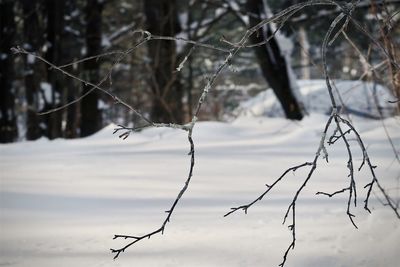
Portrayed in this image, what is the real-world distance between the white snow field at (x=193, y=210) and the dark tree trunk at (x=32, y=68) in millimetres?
6129

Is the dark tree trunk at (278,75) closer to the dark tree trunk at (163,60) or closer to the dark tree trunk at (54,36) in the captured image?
the dark tree trunk at (163,60)

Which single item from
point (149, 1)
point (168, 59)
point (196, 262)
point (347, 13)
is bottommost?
point (196, 262)

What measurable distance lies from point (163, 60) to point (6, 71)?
373 cm

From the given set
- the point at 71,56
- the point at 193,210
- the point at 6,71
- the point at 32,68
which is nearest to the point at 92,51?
the point at 32,68

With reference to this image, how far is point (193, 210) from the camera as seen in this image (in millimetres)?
2379

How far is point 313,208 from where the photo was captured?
7.65ft

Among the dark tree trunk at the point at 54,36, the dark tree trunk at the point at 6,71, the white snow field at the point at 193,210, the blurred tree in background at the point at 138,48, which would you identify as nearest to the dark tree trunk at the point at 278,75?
the blurred tree in background at the point at 138,48

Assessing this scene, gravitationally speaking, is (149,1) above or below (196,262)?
above

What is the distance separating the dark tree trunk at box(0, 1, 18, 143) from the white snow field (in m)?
6.31

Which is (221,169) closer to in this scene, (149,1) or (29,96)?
(149,1)

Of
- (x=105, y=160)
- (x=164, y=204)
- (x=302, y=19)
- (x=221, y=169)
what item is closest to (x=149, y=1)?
(x=302, y=19)

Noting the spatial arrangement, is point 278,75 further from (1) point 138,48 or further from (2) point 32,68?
(2) point 32,68

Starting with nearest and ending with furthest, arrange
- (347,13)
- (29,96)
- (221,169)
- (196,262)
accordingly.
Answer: (347,13) → (196,262) → (221,169) → (29,96)

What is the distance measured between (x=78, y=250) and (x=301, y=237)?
897mm
